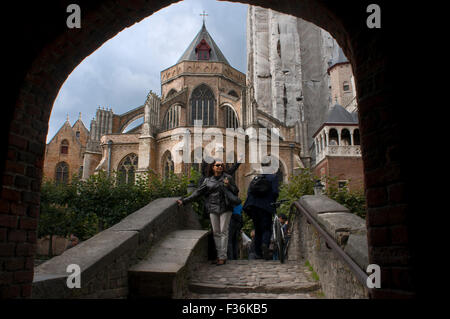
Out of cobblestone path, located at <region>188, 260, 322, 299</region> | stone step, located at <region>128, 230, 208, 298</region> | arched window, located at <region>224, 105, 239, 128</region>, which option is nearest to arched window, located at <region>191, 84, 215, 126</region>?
arched window, located at <region>224, 105, 239, 128</region>

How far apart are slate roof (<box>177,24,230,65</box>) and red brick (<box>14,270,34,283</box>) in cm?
3960

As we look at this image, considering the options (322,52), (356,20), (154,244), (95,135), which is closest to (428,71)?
(356,20)

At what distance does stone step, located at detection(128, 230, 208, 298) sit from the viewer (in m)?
4.06

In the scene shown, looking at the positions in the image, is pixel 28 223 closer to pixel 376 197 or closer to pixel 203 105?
pixel 376 197

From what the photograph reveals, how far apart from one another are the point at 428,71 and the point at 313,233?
3702mm

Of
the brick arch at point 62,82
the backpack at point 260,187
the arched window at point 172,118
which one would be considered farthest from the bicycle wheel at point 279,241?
the arched window at point 172,118

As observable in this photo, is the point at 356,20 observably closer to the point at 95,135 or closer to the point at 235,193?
the point at 235,193

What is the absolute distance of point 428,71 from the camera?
2.37 m

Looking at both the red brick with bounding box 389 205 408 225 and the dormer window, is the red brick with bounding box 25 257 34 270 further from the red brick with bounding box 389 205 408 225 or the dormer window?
the dormer window

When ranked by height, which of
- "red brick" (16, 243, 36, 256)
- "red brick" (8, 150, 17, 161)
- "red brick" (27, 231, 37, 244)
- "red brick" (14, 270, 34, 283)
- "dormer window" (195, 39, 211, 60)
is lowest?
"red brick" (14, 270, 34, 283)

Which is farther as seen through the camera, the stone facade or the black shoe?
the stone facade

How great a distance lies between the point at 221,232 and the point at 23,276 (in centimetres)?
374

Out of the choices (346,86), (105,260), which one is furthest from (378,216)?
(346,86)

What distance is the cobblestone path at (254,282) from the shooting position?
468 cm
